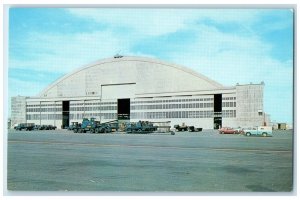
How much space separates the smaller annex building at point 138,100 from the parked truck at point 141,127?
127cm

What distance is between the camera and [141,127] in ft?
71.1

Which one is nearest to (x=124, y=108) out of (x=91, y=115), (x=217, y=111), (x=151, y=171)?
(x=91, y=115)

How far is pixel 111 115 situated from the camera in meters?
18.8

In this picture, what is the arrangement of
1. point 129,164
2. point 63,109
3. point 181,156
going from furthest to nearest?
point 63,109 < point 181,156 < point 129,164

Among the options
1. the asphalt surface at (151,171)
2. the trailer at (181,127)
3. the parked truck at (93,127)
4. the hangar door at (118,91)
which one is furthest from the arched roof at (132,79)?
the asphalt surface at (151,171)

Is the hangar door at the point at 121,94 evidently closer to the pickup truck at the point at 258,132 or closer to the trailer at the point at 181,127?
the trailer at the point at 181,127

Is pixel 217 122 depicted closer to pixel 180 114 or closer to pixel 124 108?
pixel 180 114

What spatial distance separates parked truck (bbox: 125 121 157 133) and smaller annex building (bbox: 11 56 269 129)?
1267 millimetres

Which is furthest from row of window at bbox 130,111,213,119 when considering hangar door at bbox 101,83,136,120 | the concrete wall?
the concrete wall

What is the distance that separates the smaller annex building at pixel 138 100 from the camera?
15000 millimetres
